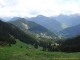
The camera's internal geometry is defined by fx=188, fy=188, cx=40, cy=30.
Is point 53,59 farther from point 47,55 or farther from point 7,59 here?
point 7,59

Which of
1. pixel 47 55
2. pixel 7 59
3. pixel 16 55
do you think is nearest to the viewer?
pixel 7 59

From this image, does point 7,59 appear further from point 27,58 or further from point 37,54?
point 37,54

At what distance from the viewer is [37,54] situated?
33.2 metres

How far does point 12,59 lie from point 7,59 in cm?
75

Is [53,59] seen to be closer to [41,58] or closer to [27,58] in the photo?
[41,58]

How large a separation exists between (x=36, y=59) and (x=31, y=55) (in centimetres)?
296

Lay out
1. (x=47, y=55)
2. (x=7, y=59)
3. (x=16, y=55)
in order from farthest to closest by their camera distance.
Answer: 1. (x=47, y=55)
2. (x=16, y=55)
3. (x=7, y=59)

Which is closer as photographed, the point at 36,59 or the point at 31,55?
the point at 36,59

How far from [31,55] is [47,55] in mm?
2847

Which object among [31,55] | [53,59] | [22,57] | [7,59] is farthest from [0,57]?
[53,59]

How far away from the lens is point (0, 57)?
28938mm

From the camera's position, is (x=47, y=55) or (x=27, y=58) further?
(x=47, y=55)

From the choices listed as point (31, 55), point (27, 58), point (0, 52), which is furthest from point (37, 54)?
point (0, 52)

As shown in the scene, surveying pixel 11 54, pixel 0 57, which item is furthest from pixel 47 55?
pixel 0 57
